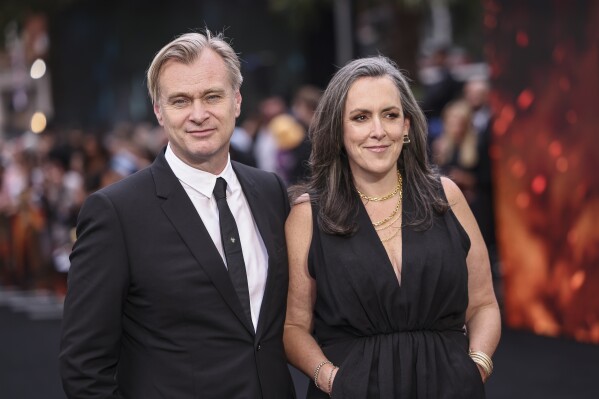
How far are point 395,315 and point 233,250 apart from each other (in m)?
0.65

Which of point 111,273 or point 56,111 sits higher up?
point 111,273

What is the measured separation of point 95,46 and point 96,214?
74.6ft

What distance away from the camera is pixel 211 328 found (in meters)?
3.74

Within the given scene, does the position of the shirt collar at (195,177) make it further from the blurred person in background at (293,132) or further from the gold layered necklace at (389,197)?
Result: the blurred person in background at (293,132)

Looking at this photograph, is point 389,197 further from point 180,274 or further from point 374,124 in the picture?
point 180,274

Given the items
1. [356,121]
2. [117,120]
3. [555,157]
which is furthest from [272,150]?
[117,120]

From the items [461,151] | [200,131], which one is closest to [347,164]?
[200,131]

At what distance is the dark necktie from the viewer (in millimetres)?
3809

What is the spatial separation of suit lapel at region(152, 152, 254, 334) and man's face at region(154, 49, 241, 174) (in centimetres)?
12

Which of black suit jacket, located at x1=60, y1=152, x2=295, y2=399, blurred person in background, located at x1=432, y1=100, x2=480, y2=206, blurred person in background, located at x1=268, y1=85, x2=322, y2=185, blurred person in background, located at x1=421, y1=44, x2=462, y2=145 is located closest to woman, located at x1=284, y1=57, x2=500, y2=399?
black suit jacket, located at x1=60, y1=152, x2=295, y2=399

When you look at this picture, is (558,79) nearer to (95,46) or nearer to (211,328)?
(211,328)

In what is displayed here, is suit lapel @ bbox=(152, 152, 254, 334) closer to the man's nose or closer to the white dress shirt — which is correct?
the white dress shirt

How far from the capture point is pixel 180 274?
146 inches

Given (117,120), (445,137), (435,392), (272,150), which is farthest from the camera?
(117,120)
